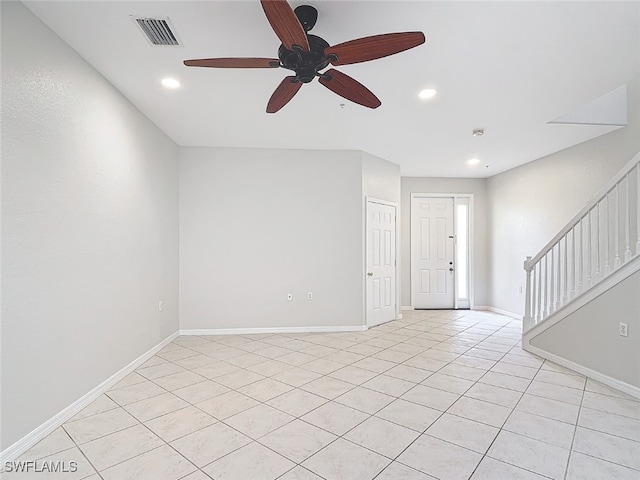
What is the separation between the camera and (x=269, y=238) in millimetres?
5004

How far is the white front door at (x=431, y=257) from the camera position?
6895 millimetres

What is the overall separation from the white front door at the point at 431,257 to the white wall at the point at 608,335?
3.21m

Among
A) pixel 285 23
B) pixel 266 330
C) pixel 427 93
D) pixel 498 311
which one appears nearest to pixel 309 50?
pixel 285 23

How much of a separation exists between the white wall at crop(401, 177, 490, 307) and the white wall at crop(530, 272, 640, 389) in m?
3.28

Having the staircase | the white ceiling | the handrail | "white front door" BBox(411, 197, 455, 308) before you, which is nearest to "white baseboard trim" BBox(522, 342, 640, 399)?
the staircase

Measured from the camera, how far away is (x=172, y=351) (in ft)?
13.5

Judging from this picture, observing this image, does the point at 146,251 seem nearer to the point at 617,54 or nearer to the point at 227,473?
the point at 227,473

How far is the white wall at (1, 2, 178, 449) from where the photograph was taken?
2018 mm

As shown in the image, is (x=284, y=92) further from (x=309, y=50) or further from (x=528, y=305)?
(x=528, y=305)

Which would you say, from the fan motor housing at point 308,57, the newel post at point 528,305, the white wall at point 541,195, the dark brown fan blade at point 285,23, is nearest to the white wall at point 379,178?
the white wall at point 541,195

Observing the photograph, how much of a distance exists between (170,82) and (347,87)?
171 centimetres

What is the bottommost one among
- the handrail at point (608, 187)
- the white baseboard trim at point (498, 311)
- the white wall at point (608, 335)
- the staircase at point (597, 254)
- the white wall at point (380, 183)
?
the white baseboard trim at point (498, 311)

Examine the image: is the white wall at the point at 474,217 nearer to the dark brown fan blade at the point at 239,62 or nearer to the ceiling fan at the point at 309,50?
the ceiling fan at the point at 309,50

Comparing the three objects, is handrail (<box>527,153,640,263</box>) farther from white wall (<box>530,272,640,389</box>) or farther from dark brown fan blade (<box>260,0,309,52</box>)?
dark brown fan blade (<box>260,0,309,52</box>)
